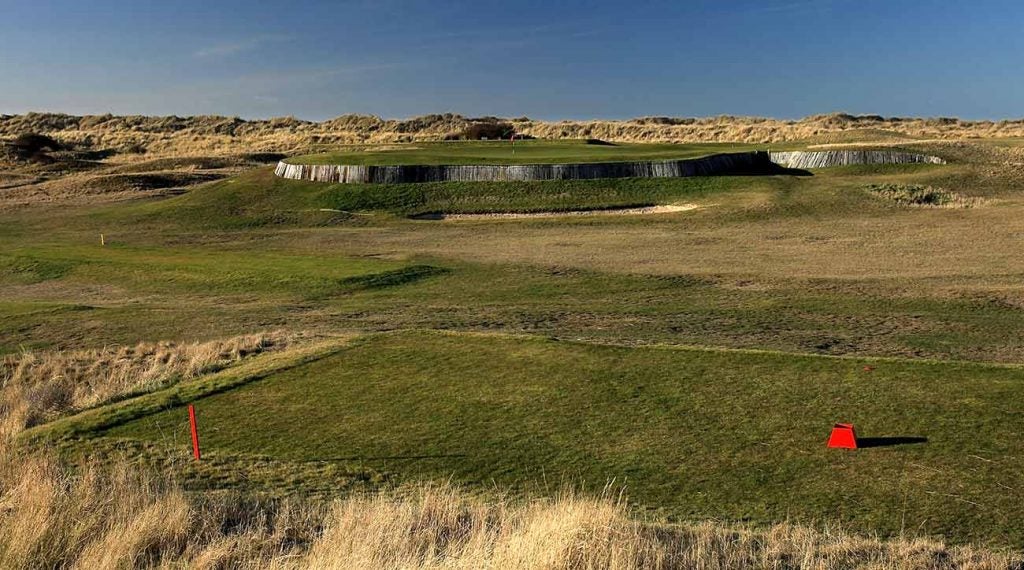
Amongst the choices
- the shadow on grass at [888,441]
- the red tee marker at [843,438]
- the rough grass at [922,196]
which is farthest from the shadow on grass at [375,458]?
the rough grass at [922,196]

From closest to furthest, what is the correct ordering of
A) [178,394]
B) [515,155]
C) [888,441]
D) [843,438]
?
[843,438] < [888,441] < [178,394] < [515,155]

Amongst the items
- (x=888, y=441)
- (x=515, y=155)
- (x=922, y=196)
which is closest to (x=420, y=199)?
(x=515, y=155)

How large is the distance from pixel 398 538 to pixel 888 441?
5.43m

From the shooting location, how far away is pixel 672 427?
34.9 ft

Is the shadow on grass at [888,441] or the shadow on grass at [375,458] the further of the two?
the shadow on grass at [375,458]

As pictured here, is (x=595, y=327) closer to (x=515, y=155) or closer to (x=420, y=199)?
(x=420, y=199)

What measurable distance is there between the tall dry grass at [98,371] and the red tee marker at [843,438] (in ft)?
31.4

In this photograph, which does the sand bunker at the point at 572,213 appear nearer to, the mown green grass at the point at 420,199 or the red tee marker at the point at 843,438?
the mown green grass at the point at 420,199

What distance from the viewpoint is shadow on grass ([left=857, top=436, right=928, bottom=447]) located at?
9906 mm

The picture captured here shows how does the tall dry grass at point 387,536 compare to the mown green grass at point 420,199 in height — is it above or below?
below

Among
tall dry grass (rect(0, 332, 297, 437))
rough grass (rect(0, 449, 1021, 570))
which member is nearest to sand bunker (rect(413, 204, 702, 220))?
tall dry grass (rect(0, 332, 297, 437))

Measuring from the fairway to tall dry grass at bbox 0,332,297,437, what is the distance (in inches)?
80.9

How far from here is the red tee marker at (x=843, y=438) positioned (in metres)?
9.74

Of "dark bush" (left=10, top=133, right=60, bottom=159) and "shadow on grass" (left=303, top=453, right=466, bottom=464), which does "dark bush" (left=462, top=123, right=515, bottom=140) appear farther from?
"shadow on grass" (left=303, top=453, right=466, bottom=464)
